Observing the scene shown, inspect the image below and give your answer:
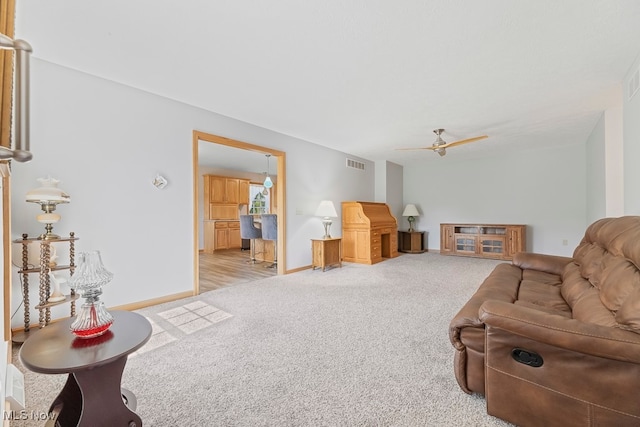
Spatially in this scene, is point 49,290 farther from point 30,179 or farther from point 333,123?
point 333,123

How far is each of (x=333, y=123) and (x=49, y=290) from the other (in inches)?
146

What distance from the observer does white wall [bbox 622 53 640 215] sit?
2500mm

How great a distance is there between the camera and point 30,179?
2371 millimetres

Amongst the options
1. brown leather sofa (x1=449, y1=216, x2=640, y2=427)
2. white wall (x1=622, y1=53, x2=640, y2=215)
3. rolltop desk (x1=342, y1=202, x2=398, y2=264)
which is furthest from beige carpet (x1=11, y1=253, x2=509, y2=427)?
rolltop desk (x1=342, y1=202, x2=398, y2=264)

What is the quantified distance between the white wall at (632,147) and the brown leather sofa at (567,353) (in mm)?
1282

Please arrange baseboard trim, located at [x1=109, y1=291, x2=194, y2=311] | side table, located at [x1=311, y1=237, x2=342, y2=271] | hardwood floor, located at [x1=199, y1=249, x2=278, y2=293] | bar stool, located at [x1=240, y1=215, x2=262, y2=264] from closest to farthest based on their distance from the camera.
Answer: baseboard trim, located at [x1=109, y1=291, x2=194, y2=311]
hardwood floor, located at [x1=199, y1=249, x2=278, y2=293]
side table, located at [x1=311, y1=237, x2=342, y2=271]
bar stool, located at [x1=240, y1=215, x2=262, y2=264]

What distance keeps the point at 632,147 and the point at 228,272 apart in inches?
211

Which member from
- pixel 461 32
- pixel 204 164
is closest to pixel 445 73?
pixel 461 32

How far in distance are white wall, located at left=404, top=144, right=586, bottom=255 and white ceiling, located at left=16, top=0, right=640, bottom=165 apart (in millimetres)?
2335

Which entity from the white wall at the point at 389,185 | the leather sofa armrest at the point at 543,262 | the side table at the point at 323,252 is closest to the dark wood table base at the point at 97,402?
the leather sofa armrest at the point at 543,262

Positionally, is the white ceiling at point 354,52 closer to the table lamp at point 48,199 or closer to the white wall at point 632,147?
the white wall at point 632,147

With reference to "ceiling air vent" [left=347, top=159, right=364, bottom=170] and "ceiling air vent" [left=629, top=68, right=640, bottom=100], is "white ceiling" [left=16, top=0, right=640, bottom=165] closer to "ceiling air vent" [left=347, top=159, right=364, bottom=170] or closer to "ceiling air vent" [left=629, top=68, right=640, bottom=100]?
"ceiling air vent" [left=629, top=68, right=640, bottom=100]

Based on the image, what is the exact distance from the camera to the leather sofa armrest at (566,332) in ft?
3.30

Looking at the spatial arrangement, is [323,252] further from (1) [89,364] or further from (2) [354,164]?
(1) [89,364]
